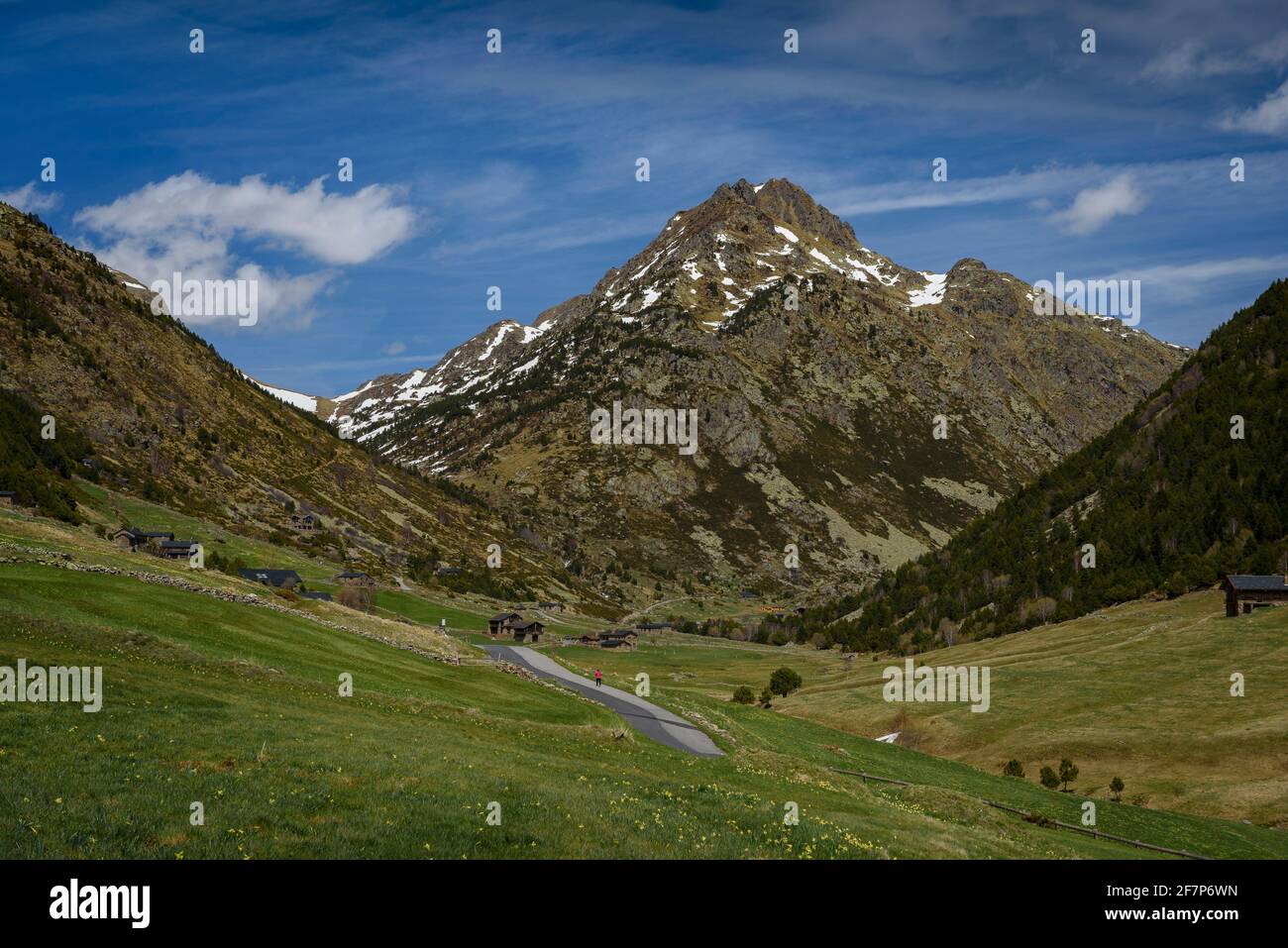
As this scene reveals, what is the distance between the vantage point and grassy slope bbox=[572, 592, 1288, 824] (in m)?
65.6

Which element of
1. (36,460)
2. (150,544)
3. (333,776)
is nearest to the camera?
(333,776)

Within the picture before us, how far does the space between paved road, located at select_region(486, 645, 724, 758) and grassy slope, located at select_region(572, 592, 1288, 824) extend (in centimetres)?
2962

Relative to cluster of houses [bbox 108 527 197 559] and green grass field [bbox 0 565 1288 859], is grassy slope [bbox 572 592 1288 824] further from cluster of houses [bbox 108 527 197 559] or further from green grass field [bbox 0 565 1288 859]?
cluster of houses [bbox 108 527 197 559]

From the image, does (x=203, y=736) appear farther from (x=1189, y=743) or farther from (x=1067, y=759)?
(x=1189, y=743)

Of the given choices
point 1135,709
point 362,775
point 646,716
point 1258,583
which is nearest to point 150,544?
point 646,716

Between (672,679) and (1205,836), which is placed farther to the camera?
(672,679)

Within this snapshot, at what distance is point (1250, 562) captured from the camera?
134750 millimetres

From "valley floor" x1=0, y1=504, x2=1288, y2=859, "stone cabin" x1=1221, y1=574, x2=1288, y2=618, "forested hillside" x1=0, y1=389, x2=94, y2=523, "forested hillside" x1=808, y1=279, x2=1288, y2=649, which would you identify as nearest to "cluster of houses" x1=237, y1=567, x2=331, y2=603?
"forested hillside" x1=0, y1=389, x2=94, y2=523

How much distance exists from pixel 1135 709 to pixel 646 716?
159ft

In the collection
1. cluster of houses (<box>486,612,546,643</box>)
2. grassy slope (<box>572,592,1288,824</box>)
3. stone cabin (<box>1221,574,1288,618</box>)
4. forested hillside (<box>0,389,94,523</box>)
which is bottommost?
grassy slope (<box>572,592,1288,824</box>)

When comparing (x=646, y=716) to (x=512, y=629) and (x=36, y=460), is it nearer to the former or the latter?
(x=512, y=629)

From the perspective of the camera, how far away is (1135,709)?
81.1 metres
